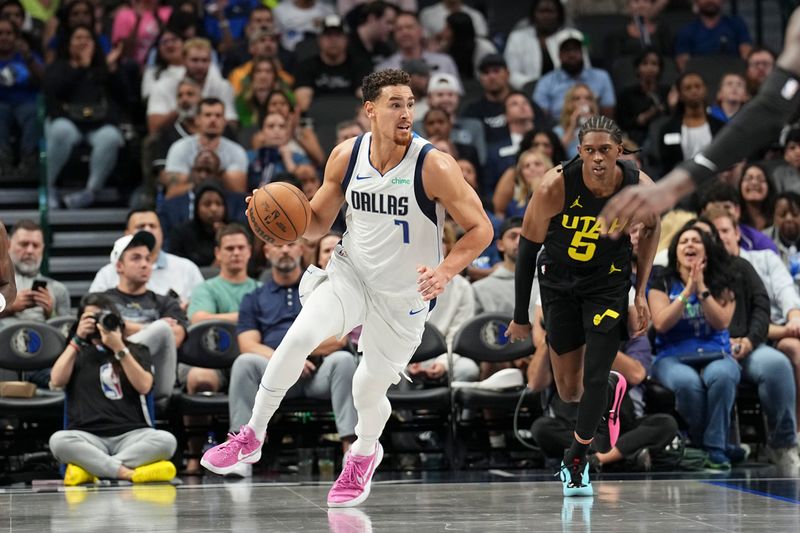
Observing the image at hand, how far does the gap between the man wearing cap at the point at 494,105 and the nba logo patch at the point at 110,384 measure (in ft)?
18.6

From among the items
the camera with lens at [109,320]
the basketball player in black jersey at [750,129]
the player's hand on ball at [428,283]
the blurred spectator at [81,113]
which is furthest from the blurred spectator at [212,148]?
the basketball player in black jersey at [750,129]

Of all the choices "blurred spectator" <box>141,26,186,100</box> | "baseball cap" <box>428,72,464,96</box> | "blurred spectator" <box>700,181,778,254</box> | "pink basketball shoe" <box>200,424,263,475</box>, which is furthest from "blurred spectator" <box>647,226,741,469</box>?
"blurred spectator" <box>141,26,186,100</box>

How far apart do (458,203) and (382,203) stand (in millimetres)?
425

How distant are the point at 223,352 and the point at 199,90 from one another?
4.36 m

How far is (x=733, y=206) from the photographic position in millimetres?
11461

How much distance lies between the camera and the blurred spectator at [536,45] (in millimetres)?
15461

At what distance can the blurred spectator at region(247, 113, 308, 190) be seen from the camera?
12.9m

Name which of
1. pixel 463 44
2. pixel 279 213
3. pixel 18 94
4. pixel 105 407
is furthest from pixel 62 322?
pixel 463 44

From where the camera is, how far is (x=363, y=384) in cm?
738

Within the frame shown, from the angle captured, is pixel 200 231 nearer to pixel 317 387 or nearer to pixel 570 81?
pixel 317 387

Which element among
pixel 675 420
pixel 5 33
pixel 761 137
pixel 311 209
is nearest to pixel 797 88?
pixel 761 137

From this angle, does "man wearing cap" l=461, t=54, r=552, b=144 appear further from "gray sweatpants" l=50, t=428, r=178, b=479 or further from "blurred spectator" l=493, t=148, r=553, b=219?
"gray sweatpants" l=50, t=428, r=178, b=479

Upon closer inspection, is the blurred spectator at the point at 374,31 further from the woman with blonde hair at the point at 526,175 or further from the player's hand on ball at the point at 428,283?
the player's hand on ball at the point at 428,283

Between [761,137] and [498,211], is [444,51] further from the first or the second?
[761,137]
